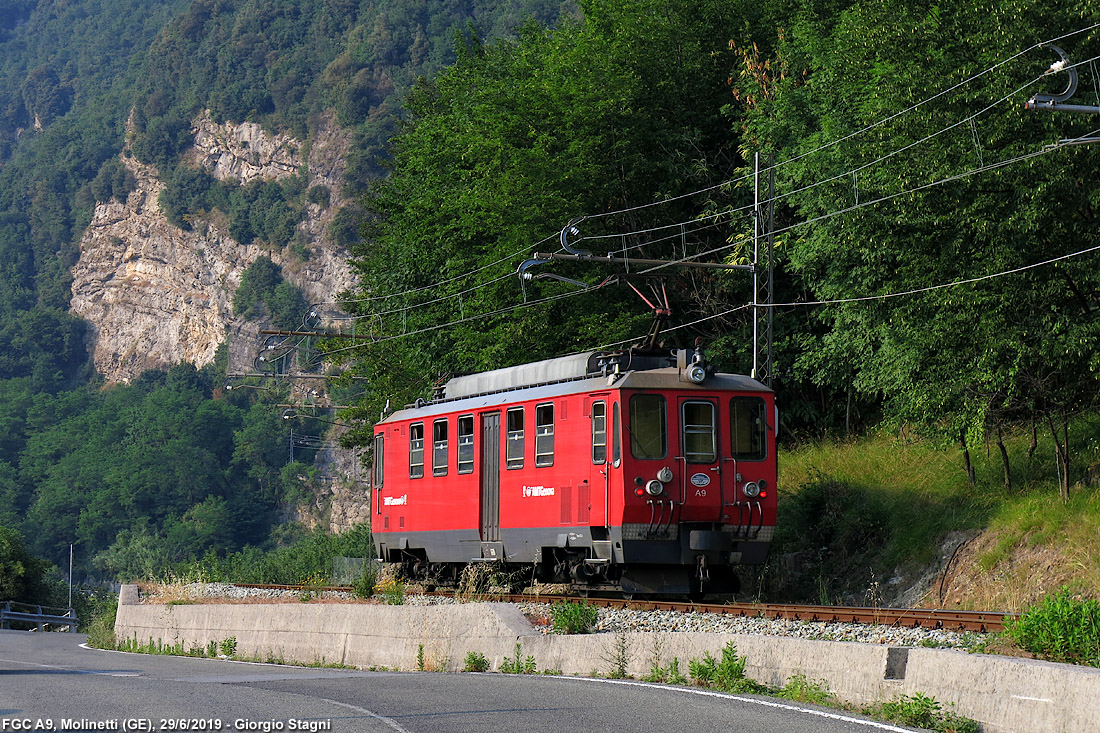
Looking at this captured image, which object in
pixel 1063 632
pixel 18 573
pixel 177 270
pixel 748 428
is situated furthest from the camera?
pixel 177 270

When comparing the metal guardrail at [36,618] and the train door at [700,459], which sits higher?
the train door at [700,459]

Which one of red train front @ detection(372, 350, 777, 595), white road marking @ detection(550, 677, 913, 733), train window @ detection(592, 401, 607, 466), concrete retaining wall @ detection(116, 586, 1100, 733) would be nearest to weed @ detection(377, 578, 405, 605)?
concrete retaining wall @ detection(116, 586, 1100, 733)

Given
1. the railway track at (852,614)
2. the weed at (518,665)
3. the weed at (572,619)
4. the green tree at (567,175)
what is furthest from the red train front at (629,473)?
the green tree at (567,175)

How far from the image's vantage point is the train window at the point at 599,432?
19734mm

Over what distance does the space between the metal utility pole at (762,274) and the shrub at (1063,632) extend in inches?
540

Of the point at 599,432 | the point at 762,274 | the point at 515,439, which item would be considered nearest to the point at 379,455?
the point at 515,439

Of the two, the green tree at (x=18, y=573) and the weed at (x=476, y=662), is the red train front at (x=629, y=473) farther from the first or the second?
the green tree at (x=18, y=573)

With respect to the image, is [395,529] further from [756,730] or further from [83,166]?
[83,166]

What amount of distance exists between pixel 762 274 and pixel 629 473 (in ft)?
60.1

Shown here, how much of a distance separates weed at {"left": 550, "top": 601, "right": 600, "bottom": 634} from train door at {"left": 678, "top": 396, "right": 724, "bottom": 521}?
178 inches

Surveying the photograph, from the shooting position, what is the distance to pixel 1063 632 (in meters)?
10.7

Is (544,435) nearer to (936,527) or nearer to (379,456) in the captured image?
(379,456)

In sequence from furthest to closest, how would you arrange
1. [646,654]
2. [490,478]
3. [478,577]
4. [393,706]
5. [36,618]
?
[36,618]
[478,577]
[490,478]
[646,654]
[393,706]

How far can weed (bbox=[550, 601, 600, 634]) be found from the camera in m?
15.2
